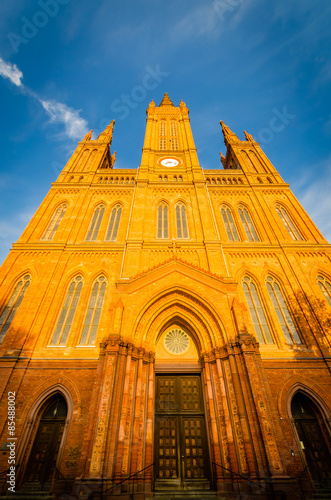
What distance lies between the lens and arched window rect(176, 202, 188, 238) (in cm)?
1773

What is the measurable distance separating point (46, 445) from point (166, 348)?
631 cm

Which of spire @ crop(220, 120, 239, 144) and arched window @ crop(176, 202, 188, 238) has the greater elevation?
spire @ crop(220, 120, 239, 144)

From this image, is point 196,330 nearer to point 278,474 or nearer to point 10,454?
point 278,474

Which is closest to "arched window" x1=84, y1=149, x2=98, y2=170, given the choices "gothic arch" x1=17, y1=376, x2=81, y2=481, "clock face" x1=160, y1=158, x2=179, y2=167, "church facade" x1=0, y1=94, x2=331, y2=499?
"church facade" x1=0, y1=94, x2=331, y2=499

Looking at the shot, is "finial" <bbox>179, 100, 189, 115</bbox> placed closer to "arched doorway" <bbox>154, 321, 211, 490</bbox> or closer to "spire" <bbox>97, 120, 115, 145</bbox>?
"spire" <bbox>97, 120, 115, 145</bbox>

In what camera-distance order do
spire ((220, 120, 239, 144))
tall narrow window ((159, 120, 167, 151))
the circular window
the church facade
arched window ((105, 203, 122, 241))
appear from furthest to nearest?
spire ((220, 120, 239, 144)) → tall narrow window ((159, 120, 167, 151)) → arched window ((105, 203, 122, 241)) → the circular window → the church facade

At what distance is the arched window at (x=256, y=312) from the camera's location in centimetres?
1306

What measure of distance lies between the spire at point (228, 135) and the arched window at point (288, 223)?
11.3 meters

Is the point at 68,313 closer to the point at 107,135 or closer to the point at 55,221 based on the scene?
the point at 55,221

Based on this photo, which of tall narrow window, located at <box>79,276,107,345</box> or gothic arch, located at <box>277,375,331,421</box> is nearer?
gothic arch, located at <box>277,375,331,421</box>

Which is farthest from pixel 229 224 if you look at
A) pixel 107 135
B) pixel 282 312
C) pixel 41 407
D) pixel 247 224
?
pixel 107 135

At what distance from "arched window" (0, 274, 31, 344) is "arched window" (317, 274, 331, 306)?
1738 cm

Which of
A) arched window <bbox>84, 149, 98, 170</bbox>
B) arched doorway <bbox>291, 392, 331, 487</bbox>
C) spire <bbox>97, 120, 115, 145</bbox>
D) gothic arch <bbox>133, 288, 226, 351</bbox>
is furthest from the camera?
→ spire <bbox>97, 120, 115, 145</bbox>

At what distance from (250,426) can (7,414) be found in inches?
378
